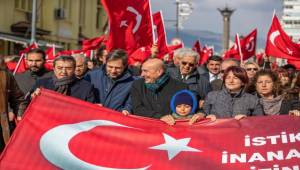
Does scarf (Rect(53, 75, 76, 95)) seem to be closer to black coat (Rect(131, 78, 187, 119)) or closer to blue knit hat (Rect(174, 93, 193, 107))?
black coat (Rect(131, 78, 187, 119))

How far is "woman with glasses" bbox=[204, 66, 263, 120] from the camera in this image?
22.4 ft

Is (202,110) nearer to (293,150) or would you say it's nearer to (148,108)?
(148,108)

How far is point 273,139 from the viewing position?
20.6 feet

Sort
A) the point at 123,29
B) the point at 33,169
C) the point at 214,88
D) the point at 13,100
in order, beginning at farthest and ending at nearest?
the point at 123,29, the point at 214,88, the point at 13,100, the point at 33,169

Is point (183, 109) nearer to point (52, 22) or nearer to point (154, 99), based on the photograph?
point (154, 99)

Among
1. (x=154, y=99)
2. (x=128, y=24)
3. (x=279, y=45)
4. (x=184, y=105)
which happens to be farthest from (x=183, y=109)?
(x=279, y=45)

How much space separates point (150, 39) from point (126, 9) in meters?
0.59

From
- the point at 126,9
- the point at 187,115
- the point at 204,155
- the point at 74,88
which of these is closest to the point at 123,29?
the point at 126,9

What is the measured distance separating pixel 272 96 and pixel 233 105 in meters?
0.63

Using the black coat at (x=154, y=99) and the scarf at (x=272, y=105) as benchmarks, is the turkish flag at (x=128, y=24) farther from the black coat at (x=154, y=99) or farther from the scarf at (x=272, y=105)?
the scarf at (x=272, y=105)

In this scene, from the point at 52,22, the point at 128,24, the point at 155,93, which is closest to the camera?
the point at 155,93

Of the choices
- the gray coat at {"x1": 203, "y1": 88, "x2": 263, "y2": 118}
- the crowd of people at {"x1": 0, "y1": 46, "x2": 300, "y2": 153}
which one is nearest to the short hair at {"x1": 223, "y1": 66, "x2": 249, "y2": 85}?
the crowd of people at {"x1": 0, "y1": 46, "x2": 300, "y2": 153}

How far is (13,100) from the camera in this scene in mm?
6941

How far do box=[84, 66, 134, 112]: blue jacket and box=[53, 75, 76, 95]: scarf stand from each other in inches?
20.9
